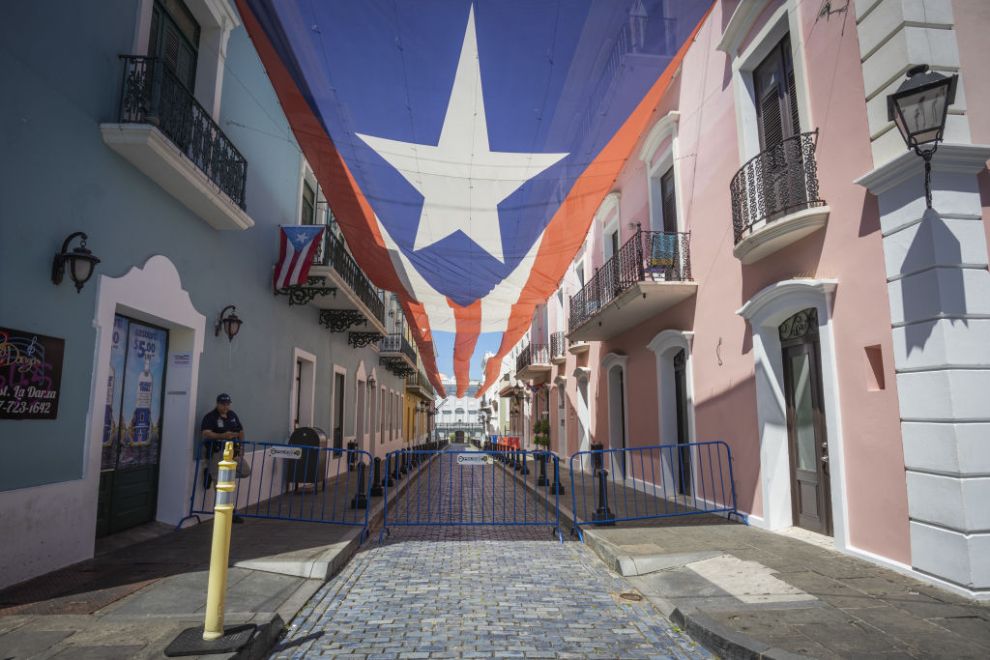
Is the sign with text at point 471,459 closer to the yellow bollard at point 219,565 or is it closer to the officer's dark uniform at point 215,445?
the officer's dark uniform at point 215,445

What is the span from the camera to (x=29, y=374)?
4828 mm

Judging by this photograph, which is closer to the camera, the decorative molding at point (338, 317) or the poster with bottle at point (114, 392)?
the poster with bottle at point (114, 392)

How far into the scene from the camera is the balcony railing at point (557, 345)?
66.2 feet

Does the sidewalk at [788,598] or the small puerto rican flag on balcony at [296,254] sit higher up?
the small puerto rican flag on balcony at [296,254]

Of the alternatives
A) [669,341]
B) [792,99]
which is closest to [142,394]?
[669,341]

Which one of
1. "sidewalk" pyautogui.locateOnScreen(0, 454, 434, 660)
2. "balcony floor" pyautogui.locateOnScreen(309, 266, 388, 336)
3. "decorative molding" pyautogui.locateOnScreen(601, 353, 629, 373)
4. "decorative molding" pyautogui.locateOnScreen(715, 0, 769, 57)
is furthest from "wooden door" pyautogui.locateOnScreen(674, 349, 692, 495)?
"balcony floor" pyautogui.locateOnScreen(309, 266, 388, 336)

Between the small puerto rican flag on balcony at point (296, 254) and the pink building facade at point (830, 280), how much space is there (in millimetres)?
5616

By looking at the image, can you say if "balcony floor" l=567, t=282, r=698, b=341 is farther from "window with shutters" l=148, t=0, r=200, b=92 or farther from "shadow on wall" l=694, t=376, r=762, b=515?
"window with shutters" l=148, t=0, r=200, b=92

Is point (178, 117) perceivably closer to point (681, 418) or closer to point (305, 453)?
point (305, 453)

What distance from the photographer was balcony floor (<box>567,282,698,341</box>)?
973 centimetres

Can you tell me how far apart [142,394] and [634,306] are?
7908 mm

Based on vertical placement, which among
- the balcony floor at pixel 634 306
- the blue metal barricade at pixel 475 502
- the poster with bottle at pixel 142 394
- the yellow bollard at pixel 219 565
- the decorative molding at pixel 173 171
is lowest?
the blue metal barricade at pixel 475 502

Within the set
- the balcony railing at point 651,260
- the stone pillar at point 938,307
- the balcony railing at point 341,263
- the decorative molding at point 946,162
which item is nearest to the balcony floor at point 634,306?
the balcony railing at point 651,260

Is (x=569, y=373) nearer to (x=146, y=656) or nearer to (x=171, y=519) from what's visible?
(x=171, y=519)
